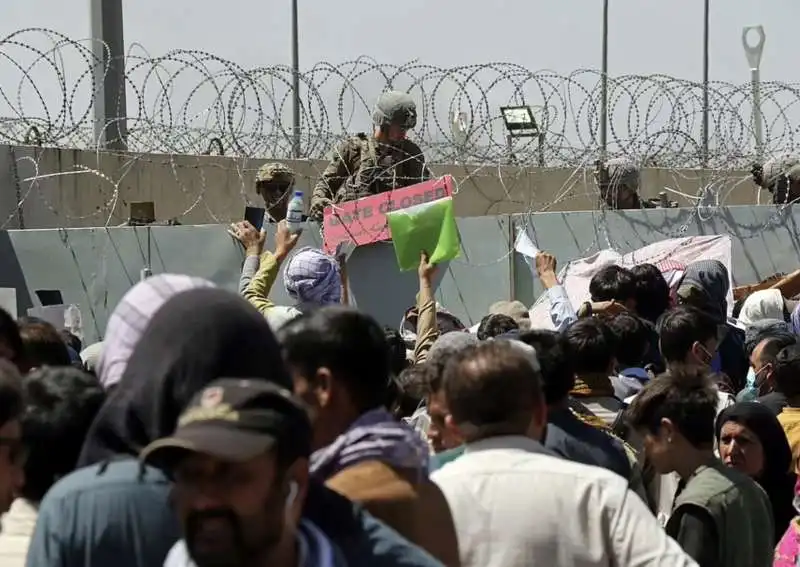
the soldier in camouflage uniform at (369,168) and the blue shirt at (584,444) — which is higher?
the soldier in camouflage uniform at (369,168)

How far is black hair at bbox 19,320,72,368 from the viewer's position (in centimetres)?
386

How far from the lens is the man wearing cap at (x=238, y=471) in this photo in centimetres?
167

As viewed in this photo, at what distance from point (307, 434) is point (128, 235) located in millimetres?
6463

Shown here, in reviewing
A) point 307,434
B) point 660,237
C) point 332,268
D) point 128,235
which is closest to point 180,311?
point 307,434

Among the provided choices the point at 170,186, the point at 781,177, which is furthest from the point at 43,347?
the point at 170,186

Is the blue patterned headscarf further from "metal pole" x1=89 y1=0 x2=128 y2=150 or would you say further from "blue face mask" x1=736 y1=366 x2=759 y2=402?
"metal pole" x1=89 y1=0 x2=128 y2=150

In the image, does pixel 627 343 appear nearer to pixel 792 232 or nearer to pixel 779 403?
pixel 779 403

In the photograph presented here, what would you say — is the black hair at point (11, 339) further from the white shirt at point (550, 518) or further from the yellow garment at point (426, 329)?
the yellow garment at point (426, 329)

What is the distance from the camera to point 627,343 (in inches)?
198

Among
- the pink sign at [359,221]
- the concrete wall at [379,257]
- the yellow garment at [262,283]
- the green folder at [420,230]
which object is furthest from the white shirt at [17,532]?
the concrete wall at [379,257]

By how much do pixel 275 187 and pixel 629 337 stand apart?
3730 mm

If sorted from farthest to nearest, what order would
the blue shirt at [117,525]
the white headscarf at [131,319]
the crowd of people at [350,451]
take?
the white headscarf at [131,319], the blue shirt at [117,525], the crowd of people at [350,451]

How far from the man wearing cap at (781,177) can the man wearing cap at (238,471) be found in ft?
28.8

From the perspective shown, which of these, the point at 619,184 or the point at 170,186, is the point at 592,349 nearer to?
the point at 619,184
